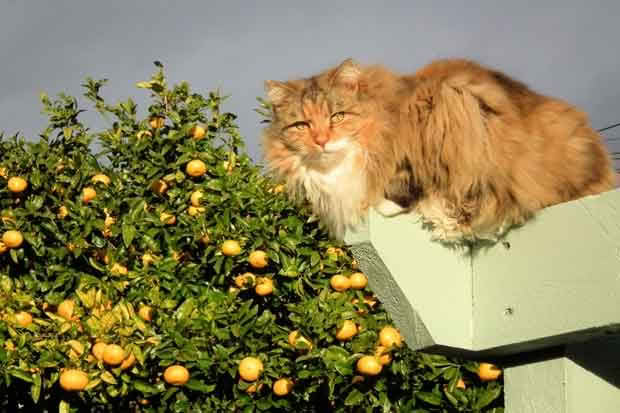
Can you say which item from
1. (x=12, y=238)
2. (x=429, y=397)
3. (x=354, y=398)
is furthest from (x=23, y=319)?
(x=429, y=397)

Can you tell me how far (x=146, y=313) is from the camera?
9.84 ft

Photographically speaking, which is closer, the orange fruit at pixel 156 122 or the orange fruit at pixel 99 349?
the orange fruit at pixel 99 349

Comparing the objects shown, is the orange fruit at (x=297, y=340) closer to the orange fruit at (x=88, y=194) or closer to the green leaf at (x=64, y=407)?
the green leaf at (x=64, y=407)

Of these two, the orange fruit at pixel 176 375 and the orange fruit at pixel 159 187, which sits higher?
the orange fruit at pixel 159 187

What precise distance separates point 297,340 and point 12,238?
128 cm

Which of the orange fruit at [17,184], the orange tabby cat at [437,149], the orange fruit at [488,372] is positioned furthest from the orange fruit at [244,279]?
the orange fruit at [17,184]

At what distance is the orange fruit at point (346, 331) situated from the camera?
263cm

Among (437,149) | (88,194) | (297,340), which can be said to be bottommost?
(297,340)

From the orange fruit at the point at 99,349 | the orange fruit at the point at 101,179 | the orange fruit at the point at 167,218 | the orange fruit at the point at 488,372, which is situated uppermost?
the orange fruit at the point at 101,179

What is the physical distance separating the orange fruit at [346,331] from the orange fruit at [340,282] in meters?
0.19

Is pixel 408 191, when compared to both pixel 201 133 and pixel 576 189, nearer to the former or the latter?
pixel 576 189

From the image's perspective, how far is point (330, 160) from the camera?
2.56 m

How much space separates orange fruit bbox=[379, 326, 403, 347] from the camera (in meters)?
2.52

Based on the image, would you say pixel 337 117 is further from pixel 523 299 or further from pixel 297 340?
pixel 523 299
